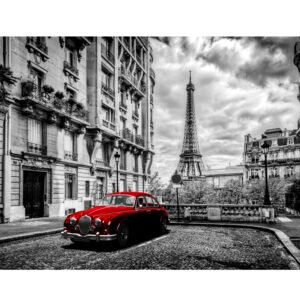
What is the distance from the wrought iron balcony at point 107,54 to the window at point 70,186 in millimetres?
8991

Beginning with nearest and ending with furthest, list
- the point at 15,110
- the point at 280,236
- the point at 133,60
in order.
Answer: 1. the point at 280,236
2. the point at 15,110
3. the point at 133,60

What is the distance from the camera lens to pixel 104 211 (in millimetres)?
7777

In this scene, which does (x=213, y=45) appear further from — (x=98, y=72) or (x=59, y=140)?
(x=98, y=72)

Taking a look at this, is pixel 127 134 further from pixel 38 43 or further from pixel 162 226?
pixel 162 226

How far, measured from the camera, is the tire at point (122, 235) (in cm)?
753

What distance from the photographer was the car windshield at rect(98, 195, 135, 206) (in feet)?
28.3

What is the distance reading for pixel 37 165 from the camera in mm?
15719

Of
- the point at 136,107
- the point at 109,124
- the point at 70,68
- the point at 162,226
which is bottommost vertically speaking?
the point at 162,226

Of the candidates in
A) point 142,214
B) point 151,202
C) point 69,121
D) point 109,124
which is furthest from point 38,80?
point 142,214

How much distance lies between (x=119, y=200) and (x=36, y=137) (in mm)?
8689

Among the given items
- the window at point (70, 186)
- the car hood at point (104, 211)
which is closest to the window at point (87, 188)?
the window at point (70, 186)
